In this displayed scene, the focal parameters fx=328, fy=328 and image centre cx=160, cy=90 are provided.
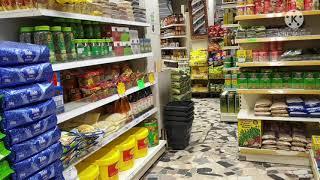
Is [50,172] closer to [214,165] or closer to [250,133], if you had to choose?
[214,165]

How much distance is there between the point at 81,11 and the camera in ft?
8.96

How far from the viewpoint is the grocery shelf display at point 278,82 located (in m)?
3.81

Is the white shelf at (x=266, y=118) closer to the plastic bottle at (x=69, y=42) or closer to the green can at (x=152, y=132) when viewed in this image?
the green can at (x=152, y=132)

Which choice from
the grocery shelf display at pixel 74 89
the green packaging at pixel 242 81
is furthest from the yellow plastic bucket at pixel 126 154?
the green packaging at pixel 242 81

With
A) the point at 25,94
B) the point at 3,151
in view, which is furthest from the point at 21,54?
the point at 3,151

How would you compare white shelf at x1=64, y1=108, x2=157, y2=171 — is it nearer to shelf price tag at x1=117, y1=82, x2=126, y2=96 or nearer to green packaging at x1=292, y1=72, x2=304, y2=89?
shelf price tag at x1=117, y1=82, x2=126, y2=96

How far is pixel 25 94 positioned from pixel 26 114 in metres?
0.12

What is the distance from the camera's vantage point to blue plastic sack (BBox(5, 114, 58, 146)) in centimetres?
186

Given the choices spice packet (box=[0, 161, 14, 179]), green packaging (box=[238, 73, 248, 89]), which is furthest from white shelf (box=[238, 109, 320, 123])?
spice packet (box=[0, 161, 14, 179])

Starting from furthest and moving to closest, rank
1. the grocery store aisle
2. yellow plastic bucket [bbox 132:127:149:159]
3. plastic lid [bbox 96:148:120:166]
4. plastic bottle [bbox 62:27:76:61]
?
yellow plastic bucket [bbox 132:127:149:159] < the grocery store aisle < plastic lid [bbox 96:148:120:166] < plastic bottle [bbox 62:27:76:61]

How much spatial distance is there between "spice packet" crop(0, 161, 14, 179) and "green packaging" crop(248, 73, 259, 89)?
3000 mm

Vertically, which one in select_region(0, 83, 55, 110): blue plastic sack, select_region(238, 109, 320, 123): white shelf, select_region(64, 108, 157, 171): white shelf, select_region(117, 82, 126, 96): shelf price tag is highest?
select_region(0, 83, 55, 110): blue plastic sack

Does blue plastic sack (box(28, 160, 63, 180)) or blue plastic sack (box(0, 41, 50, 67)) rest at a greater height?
blue plastic sack (box(0, 41, 50, 67))

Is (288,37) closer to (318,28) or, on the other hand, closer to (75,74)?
(318,28)
